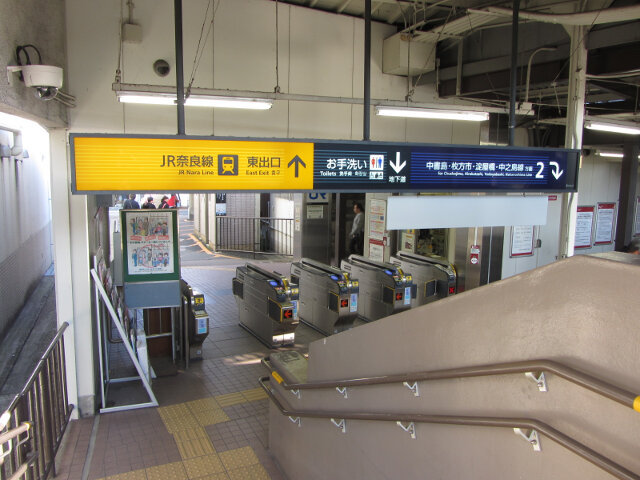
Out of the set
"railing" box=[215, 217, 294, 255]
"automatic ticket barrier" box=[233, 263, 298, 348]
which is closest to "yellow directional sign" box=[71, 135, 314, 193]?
"automatic ticket barrier" box=[233, 263, 298, 348]

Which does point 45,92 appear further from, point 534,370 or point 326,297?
point 326,297

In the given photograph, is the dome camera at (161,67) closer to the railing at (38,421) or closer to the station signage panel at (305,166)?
the station signage panel at (305,166)

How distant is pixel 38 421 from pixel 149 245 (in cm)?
263

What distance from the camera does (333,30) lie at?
6.10 m

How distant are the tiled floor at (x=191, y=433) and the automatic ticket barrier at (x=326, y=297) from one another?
1304 millimetres

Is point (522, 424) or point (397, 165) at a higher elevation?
point (397, 165)

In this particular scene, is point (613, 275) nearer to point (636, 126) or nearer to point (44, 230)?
point (636, 126)

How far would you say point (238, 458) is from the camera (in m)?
4.59

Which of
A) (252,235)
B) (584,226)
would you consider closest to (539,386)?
(584,226)

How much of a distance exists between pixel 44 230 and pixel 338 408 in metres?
11.3

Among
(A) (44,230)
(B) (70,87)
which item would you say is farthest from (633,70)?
(A) (44,230)

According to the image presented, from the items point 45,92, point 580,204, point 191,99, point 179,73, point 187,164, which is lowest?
point 580,204

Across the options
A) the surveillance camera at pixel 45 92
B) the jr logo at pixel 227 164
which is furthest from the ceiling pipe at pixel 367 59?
the surveillance camera at pixel 45 92

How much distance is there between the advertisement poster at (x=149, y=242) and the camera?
5.95 metres
